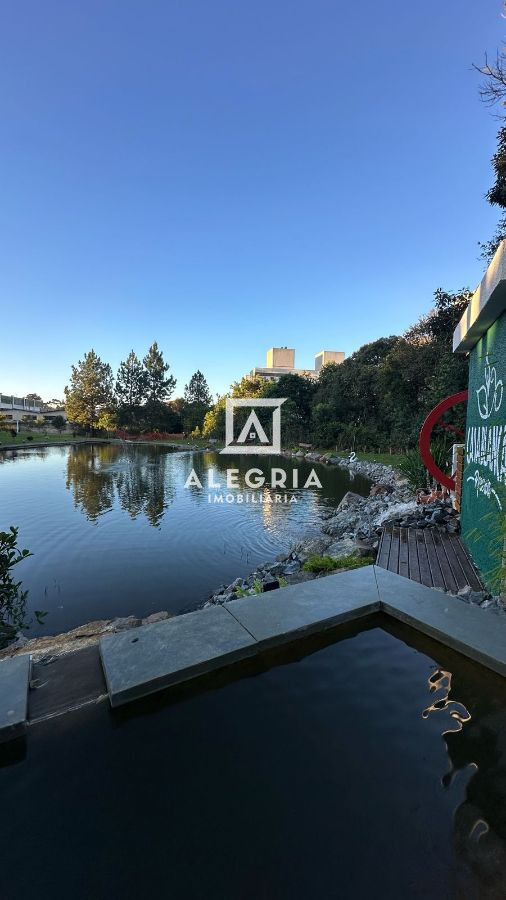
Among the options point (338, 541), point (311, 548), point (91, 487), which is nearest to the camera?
point (311, 548)

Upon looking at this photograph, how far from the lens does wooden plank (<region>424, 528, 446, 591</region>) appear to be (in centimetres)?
374

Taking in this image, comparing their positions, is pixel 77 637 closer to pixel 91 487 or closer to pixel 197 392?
pixel 91 487

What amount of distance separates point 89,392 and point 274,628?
44.9 meters

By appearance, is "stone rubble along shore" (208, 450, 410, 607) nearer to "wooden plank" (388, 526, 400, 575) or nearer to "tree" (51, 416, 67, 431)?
"wooden plank" (388, 526, 400, 575)

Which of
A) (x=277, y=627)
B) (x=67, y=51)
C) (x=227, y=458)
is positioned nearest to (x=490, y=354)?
(x=277, y=627)

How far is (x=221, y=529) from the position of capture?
8.05 metres

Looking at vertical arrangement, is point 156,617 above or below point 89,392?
below

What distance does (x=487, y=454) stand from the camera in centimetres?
391

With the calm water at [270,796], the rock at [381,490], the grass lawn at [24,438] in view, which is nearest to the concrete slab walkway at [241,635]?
the calm water at [270,796]

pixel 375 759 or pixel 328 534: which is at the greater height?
pixel 375 759

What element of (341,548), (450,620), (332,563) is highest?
(450,620)

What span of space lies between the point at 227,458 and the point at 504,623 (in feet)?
71.1

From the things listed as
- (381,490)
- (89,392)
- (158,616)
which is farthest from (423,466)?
(89,392)

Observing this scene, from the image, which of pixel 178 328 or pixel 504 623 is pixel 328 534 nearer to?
pixel 504 623
